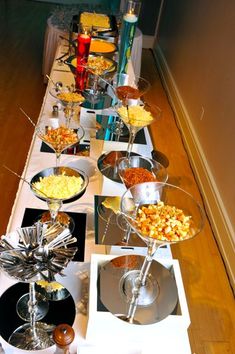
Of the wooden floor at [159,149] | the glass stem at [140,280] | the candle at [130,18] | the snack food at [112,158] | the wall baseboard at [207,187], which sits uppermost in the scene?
the candle at [130,18]

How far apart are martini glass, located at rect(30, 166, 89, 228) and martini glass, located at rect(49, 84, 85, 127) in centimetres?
45

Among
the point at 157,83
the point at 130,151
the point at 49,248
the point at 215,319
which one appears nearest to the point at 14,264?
the point at 49,248

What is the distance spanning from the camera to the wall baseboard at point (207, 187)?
1.98 m

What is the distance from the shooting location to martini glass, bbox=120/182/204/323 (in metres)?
0.89

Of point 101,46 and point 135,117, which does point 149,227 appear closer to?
point 135,117

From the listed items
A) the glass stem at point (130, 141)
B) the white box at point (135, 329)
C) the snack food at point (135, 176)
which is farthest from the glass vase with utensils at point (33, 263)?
the glass stem at point (130, 141)

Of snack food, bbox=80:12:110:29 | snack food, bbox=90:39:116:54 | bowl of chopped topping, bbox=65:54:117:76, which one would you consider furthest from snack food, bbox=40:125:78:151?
snack food, bbox=80:12:110:29

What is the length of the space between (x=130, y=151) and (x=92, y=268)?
65 centimetres

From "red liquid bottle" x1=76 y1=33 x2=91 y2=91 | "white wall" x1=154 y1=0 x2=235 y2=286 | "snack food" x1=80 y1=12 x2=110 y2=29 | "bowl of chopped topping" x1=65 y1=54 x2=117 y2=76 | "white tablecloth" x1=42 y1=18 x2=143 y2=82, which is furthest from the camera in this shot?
"white tablecloth" x1=42 y1=18 x2=143 y2=82

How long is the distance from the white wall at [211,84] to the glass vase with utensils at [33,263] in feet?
4.25

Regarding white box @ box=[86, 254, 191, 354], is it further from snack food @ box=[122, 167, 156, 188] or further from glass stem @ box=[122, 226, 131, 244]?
snack food @ box=[122, 167, 156, 188]

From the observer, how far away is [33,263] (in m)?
0.81

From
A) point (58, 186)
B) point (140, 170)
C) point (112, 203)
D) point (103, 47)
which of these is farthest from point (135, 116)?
point (103, 47)

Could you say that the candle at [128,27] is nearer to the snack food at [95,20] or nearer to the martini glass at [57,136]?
the snack food at [95,20]
